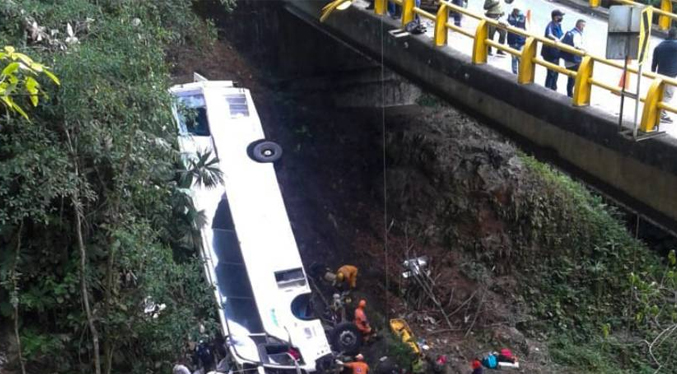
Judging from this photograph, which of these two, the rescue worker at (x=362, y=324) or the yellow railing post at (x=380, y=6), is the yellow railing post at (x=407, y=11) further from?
the rescue worker at (x=362, y=324)

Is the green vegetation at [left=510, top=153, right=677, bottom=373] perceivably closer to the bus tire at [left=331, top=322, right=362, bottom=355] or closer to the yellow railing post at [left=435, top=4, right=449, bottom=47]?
the bus tire at [left=331, top=322, right=362, bottom=355]

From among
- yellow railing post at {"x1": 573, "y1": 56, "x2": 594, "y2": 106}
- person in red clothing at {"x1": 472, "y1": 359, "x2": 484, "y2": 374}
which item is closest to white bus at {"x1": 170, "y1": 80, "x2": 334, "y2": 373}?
person in red clothing at {"x1": 472, "y1": 359, "x2": 484, "y2": 374}

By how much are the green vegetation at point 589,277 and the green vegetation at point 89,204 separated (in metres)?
8.34

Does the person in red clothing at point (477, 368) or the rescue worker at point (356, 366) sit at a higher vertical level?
the rescue worker at point (356, 366)

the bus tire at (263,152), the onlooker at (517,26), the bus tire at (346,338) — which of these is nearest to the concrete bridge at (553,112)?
the onlooker at (517,26)

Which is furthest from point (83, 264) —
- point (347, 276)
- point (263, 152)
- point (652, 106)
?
point (347, 276)

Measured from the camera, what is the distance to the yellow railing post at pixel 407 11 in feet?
42.4

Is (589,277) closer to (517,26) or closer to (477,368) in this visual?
(477,368)

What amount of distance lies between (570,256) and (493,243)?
65.5 inches

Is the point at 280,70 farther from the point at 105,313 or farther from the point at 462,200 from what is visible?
the point at 105,313

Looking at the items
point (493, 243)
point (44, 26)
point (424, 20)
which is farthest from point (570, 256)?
point (44, 26)

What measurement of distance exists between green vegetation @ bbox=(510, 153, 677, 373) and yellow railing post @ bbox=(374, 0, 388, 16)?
16.1 feet

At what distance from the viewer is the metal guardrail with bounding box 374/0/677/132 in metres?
8.01

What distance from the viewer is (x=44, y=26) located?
342 inches
